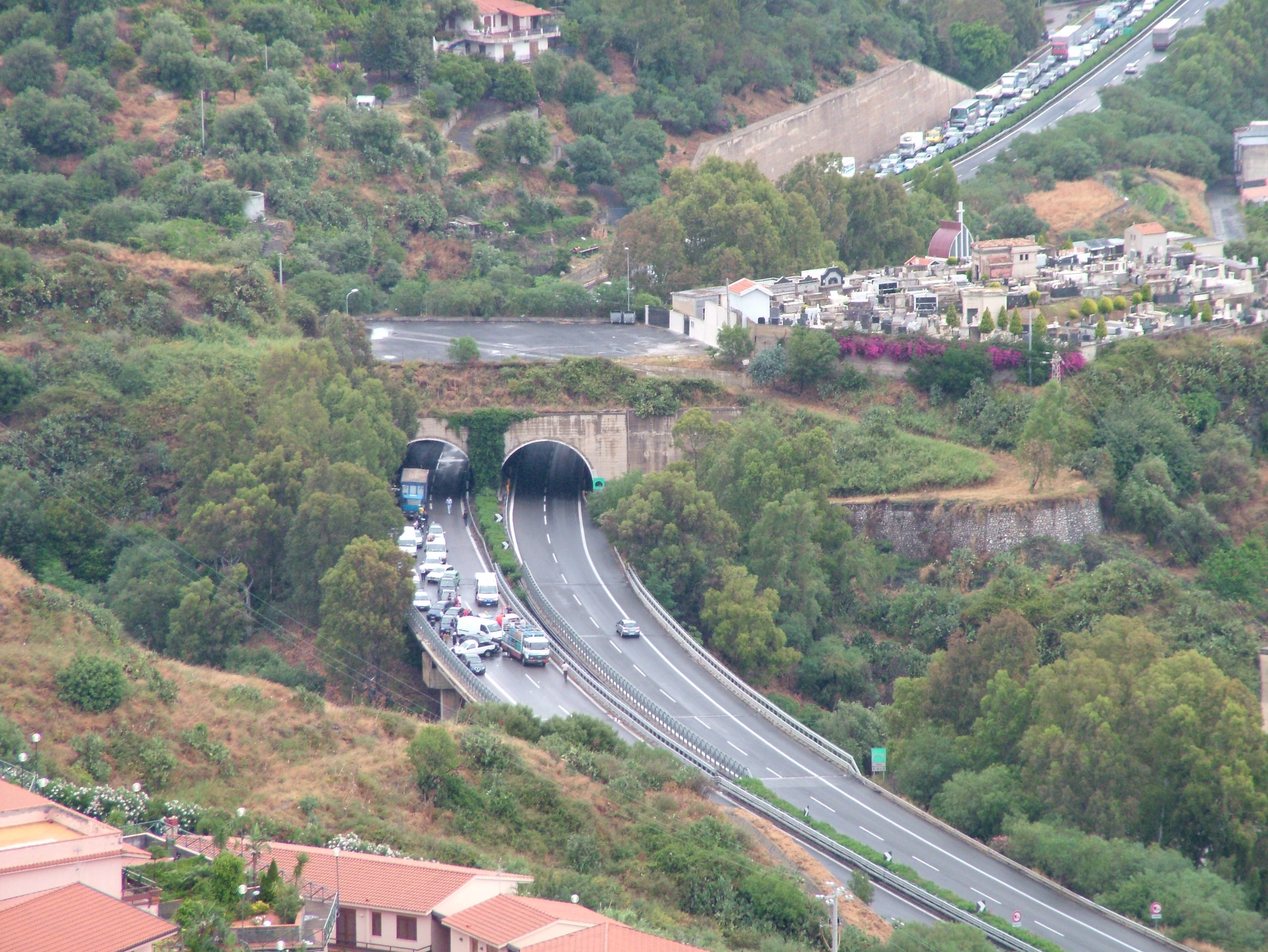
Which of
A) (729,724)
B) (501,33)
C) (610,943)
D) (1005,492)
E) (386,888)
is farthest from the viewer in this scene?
(501,33)

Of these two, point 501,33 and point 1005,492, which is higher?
point 501,33

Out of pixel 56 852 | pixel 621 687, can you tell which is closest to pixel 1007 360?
pixel 621 687

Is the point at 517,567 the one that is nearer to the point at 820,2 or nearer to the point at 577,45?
the point at 577,45

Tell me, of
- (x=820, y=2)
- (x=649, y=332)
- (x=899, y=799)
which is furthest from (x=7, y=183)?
(x=820, y=2)

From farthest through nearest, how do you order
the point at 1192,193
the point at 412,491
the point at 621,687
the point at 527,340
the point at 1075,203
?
the point at 1192,193
the point at 1075,203
the point at 527,340
the point at 412,491
the point at 621,687

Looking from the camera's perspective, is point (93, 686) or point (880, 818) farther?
point (880, 818)

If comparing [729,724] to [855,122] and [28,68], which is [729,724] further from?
[855,122]

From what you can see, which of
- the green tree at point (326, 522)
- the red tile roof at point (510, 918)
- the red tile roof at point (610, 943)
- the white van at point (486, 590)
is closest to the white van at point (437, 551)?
the white van at point (486, 590)
